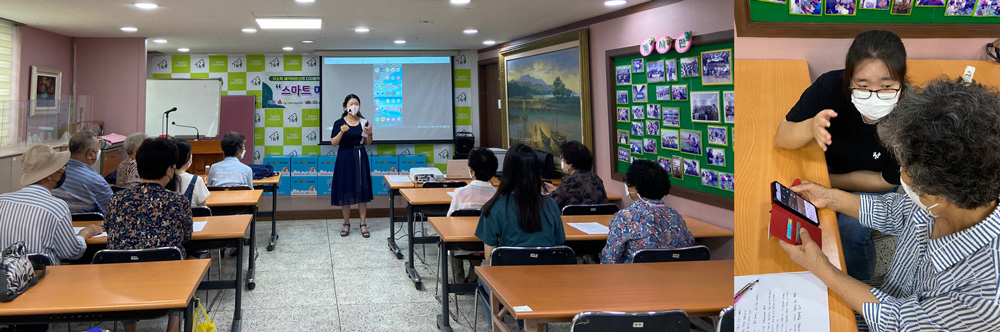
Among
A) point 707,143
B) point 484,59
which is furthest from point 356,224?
point 707,143

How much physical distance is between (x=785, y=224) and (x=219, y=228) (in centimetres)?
338

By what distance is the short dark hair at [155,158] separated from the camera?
10.3 feet

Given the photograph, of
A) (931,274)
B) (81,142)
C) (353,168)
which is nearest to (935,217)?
(931,274)

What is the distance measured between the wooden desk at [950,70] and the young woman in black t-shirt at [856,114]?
0.32 feet

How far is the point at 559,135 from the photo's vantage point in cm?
705

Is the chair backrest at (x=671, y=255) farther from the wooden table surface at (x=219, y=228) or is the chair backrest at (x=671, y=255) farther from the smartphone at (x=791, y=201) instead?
the wooden table surface at (x=219, y=228)

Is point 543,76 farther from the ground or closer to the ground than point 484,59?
closer to the ground

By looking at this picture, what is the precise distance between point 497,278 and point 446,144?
7.36 meters

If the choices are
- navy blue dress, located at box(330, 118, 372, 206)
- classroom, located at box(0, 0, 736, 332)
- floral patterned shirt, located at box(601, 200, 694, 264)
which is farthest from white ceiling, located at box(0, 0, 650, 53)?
floral patterned shirt, located at box(601, 200, 694, 264)

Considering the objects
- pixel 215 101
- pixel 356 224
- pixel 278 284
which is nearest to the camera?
pixel 278 284

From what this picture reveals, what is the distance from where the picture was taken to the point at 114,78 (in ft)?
25.2

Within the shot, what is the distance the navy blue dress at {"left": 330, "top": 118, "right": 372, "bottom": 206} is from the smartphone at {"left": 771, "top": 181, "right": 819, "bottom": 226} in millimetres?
5753

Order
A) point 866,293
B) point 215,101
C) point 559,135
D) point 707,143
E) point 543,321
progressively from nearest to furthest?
1. point 866,293
2. point 543,321
3. point 707,143
4. point 559,135
5. point 215,101

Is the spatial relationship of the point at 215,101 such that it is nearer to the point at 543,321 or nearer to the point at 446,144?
the point at 446,144
